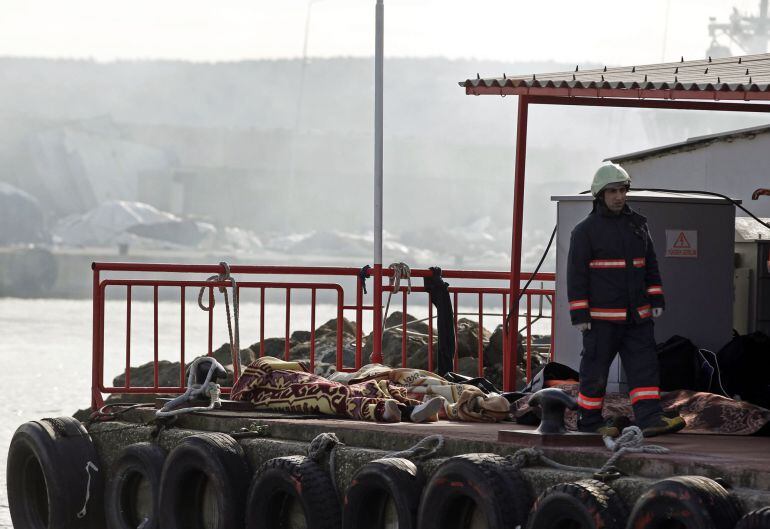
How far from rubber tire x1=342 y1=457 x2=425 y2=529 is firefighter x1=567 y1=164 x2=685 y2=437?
1.10 metres

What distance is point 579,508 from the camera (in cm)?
686

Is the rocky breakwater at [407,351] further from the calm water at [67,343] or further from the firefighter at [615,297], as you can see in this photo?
the firefighter at [615,297]

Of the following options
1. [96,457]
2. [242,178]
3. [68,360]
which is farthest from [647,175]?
[242,178]

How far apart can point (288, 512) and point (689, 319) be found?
3.17 metres

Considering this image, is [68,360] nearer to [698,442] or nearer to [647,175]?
[647,175]

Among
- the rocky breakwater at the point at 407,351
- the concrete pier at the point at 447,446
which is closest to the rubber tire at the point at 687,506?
the concrete pier at the point at 447,446

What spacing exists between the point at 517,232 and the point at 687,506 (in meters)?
4.52

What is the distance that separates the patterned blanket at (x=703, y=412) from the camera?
8719mm

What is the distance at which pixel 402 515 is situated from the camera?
805 cm

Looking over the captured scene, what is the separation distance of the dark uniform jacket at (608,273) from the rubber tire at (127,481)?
3248mm

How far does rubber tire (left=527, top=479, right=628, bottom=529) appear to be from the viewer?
6.75 metres

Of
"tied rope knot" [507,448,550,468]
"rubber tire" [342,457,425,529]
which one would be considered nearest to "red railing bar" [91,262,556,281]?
"rubber tire" [342,457,425,529]

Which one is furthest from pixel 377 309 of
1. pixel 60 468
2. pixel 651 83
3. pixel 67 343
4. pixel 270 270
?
pixel 67 343

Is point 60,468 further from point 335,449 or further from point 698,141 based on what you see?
point 698,141
